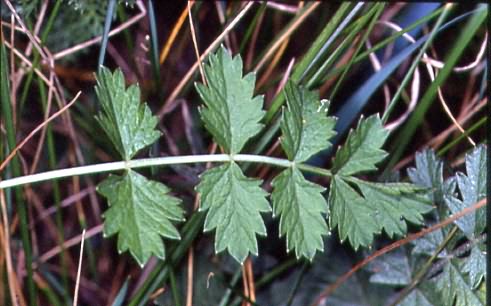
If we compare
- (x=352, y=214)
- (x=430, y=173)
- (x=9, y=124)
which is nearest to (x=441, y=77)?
(x=430, y=173)

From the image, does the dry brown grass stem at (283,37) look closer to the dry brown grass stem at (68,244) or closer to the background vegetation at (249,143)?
the background vegetation at (249,143)

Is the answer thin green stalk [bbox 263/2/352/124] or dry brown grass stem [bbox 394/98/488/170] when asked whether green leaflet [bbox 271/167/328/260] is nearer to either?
thin green stalk [bbox 263/2/352/124]

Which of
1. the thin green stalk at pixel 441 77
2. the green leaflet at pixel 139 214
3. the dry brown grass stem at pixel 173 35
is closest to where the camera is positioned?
the green leaflet at pixel 139 214

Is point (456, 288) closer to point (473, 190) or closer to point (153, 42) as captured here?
point (473, 190)

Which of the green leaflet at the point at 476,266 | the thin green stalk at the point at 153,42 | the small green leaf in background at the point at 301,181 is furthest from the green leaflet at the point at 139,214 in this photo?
the green leaflet at the point at 476,266

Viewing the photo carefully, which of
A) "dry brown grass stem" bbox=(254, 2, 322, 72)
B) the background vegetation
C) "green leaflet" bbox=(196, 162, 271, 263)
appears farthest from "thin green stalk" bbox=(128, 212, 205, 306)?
"dry brown grass stem" bbox=(254, 2, 322, 72)
